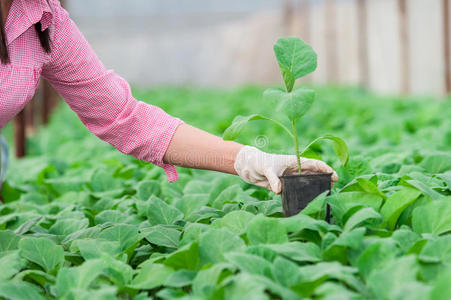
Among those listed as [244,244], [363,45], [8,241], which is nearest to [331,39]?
[363,45]

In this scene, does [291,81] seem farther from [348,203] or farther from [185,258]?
[185,258]

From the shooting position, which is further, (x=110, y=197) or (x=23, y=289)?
(x=110, y=197)

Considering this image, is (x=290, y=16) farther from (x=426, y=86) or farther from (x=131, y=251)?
(x=131, y=251)

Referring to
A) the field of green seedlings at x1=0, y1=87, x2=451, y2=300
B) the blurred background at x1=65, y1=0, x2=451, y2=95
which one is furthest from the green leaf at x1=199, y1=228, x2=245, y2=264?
the blurred background at x1=65, y1=0, x2=451, y2=95

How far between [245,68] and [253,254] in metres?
23.5

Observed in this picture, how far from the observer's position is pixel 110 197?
2.74 meters

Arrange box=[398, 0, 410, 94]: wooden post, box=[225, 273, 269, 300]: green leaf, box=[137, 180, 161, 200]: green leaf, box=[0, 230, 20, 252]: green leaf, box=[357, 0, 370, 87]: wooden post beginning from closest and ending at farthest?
box=[225, 273, 269, 300]: green leaf → box=[0, 230, 20, 252]: green leaf → box=[137, 180, 161, 200]: green leaf → box=[398, 0, 410, 94]: wooden post → box=[357, 0, 370, 87]: wooden post

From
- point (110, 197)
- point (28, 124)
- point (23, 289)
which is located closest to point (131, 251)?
point (23, 289)

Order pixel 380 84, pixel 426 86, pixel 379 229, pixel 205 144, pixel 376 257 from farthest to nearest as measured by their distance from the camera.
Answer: pixel 380 84 < pixel 426 86 < pixel 205 144 < pixel 379 229 < pixel 376 257

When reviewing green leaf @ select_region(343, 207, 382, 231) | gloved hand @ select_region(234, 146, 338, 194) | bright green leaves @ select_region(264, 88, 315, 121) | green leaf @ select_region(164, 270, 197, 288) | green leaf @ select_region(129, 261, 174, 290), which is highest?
bright green leaves @ select_region(264, 88, 315, 121)

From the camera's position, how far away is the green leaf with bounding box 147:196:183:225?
2.08 meters

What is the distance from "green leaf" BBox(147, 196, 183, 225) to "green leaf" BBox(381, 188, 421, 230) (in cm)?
66

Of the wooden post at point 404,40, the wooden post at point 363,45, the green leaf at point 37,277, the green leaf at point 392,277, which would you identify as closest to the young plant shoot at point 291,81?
the green leaf at point 392,277

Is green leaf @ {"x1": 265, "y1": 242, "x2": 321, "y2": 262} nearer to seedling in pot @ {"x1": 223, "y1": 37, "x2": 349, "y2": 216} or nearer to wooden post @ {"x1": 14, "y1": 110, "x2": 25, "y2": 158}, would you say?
seedling in pot @ {"x1": 223, "y1": 37, "x2": 349, "y2": 216}
